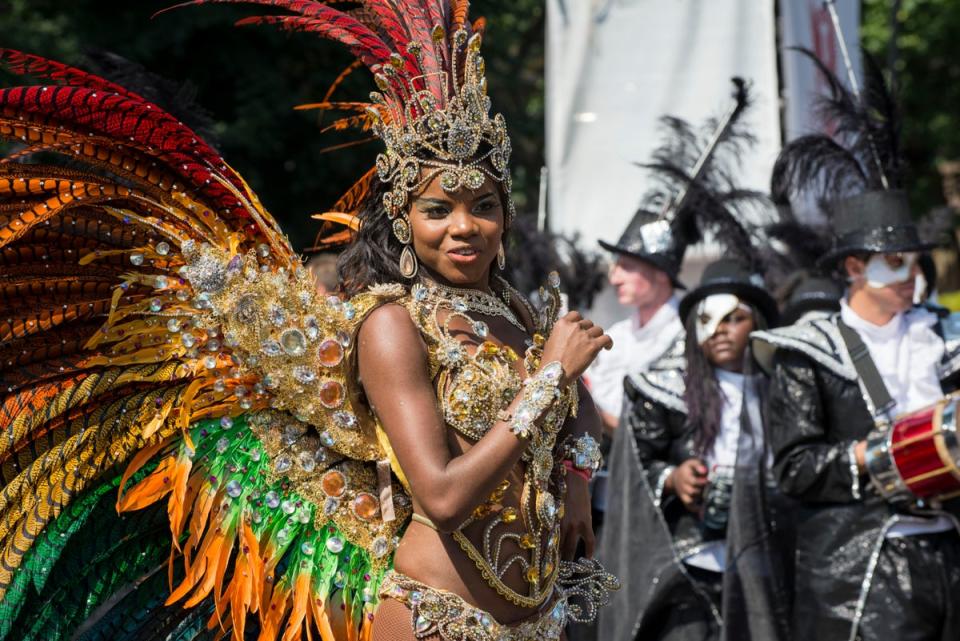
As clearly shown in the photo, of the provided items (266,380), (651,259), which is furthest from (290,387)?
(651,259)

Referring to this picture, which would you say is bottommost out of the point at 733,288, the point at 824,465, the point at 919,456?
the point at 824,465

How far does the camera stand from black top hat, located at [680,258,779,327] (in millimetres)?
5973

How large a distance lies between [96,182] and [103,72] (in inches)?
70.3

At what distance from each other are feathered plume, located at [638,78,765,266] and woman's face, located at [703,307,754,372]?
0.40 metres

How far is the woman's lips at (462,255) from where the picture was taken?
10.8 feet

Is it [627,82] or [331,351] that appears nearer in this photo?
[331,351]

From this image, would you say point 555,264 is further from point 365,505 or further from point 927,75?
point 927,75

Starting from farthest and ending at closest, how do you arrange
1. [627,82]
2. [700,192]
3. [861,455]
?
1. [627,82]
2. [700,192]
3. [861,455]

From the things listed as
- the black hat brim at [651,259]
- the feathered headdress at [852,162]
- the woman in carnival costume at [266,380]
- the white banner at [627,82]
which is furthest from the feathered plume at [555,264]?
the woman in carnival costume at [266,380]

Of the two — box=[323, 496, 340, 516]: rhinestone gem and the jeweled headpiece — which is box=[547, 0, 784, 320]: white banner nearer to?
the jeweled headpiece

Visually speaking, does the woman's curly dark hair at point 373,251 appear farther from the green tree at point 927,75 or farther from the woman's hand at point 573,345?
the green tree at point 927,75

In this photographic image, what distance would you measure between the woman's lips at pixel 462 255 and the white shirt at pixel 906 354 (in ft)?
7.92

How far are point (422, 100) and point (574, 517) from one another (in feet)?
3.64

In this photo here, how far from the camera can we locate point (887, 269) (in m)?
5.34
